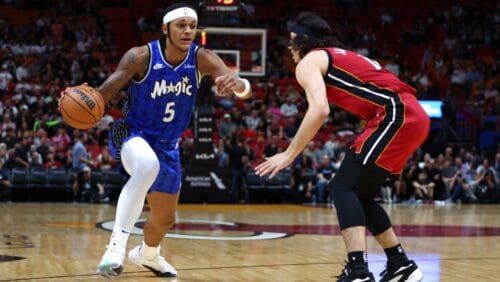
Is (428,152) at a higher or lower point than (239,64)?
lower

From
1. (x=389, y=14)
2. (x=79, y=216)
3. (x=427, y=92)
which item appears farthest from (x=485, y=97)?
(x=79, y=216)

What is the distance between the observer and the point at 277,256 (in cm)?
786

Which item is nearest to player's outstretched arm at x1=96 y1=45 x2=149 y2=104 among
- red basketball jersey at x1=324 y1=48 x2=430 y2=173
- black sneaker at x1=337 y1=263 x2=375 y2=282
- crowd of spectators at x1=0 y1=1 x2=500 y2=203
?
red basketball jersey at x1=324 y1=48 x2=430 y2=173

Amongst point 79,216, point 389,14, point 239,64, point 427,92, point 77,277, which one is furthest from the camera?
point 389,14

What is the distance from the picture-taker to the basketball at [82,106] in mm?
5965

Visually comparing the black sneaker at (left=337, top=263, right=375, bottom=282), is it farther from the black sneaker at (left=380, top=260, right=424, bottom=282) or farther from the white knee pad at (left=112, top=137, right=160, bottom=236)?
the white knee pad at (left=112, top=137, right=160, bottom=236)

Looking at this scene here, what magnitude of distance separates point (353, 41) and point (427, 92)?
365cm

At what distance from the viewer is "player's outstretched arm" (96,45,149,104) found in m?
6.06

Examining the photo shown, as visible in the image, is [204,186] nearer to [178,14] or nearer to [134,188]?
[178,14]

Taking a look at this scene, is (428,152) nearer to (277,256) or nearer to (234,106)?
(234,106)

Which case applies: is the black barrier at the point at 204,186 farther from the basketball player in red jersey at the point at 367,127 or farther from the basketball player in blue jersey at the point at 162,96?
the basketball player in red jersey at the point at 367,127

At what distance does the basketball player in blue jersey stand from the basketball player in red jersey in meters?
0.84

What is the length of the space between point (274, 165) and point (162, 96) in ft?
4.82

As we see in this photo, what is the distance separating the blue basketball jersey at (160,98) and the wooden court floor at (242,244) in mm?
1155
